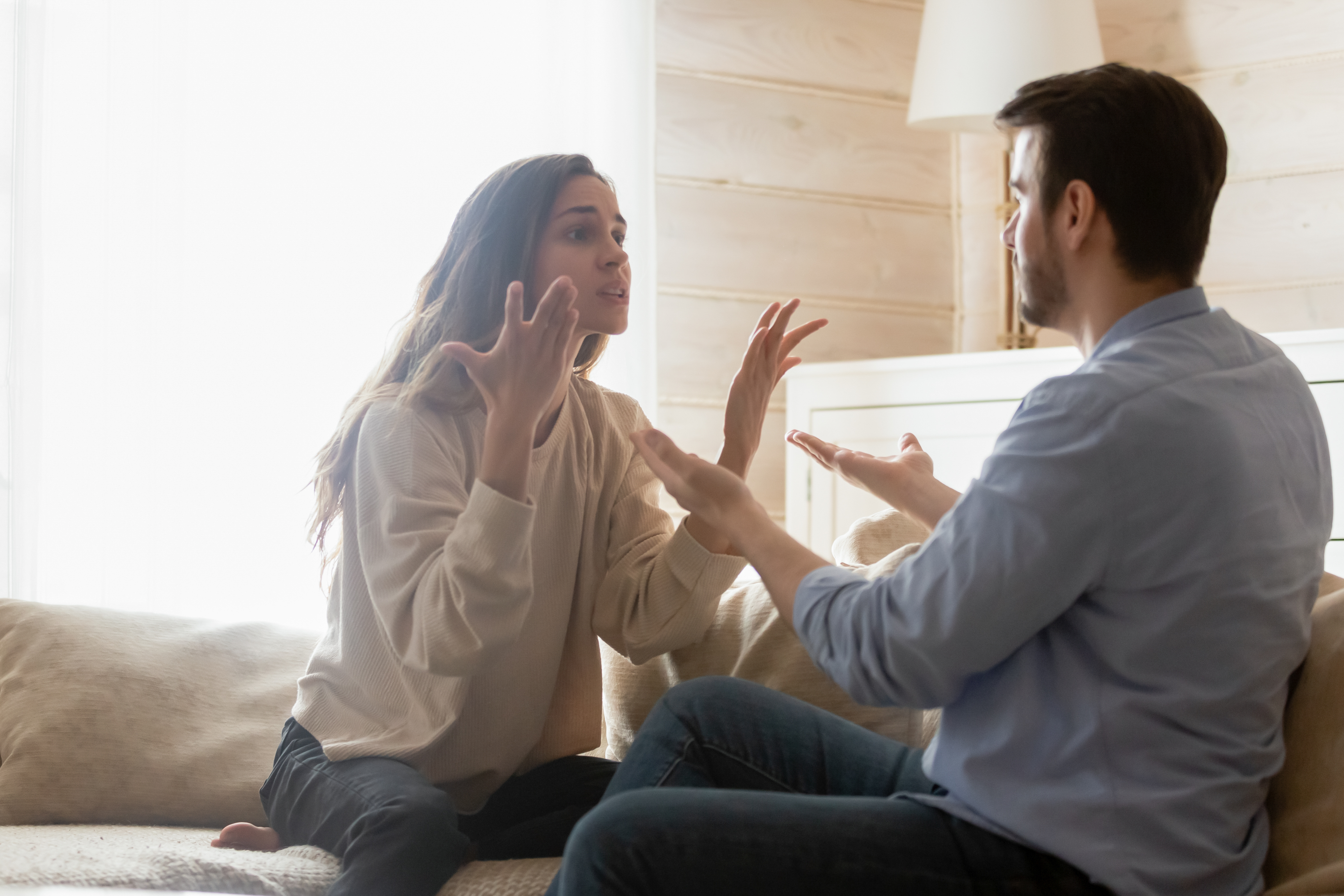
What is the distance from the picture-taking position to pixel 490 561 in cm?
119

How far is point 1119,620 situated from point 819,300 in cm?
223

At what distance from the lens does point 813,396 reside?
2773 mm

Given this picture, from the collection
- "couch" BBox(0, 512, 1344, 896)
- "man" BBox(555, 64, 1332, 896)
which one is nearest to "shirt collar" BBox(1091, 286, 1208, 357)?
A: "man" BBox(555, 64, 1332, 896)

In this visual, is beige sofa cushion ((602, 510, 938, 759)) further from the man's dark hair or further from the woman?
the man's dark hair

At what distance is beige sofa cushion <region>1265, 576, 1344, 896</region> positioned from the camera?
37.3 inches

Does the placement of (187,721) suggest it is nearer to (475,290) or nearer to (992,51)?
(475,290)

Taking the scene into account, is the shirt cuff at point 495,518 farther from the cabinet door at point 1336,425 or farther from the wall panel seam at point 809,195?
the wall panel seam at point 809,195

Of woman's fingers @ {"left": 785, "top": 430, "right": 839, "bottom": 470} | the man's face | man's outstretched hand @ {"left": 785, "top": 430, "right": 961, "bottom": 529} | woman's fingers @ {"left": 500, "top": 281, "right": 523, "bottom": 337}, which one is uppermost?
the man's face

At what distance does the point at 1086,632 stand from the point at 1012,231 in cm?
39

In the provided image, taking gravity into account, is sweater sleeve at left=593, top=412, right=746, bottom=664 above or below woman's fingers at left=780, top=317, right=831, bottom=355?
below

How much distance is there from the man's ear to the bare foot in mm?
1075

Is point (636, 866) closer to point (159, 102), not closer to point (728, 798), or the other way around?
point (728, 798)

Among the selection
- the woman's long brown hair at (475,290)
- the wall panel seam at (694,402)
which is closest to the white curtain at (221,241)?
the wall panel seam at (694,402)

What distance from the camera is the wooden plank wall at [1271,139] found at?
2652 mm
